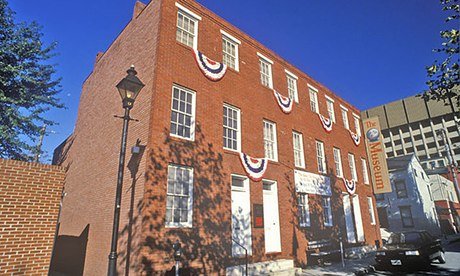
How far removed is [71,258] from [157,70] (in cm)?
862

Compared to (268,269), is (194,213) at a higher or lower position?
higher

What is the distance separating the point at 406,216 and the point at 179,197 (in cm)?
2998

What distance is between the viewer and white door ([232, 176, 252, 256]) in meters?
10.2

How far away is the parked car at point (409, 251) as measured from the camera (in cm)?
1064

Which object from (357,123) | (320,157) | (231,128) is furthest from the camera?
(357,123)

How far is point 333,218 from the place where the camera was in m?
15.5

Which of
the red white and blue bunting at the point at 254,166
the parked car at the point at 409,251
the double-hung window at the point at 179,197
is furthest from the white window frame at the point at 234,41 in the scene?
the parked car at the point at 409,251

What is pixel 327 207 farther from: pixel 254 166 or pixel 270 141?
pixel 254 166

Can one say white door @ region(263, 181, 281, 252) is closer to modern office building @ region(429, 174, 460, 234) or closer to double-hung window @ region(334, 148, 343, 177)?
double-hung window @ region(334, 148, 343, 177)

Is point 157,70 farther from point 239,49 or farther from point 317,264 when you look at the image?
point 317,264

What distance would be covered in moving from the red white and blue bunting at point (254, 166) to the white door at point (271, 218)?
2.68 feet

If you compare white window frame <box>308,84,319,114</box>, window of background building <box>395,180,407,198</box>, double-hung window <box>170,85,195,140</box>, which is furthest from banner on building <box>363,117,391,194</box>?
double-hung window <box>170,85,195,140</box>

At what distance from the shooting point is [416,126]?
85.6 metres

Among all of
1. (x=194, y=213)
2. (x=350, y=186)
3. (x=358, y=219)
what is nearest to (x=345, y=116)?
(x=350, y=186)
